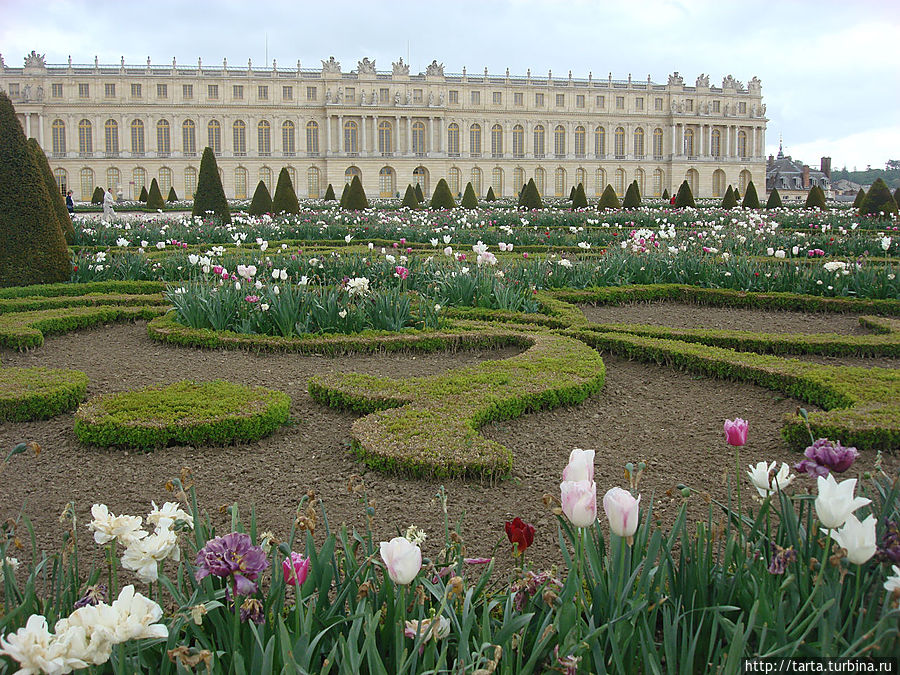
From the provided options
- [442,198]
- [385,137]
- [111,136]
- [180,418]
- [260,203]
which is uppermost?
[385,137]

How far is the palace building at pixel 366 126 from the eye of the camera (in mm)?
50219

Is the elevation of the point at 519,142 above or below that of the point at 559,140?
below

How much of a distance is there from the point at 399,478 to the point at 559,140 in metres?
54.4

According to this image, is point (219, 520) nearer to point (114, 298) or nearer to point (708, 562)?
point (708, 562)

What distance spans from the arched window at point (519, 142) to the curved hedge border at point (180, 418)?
52.3 metres

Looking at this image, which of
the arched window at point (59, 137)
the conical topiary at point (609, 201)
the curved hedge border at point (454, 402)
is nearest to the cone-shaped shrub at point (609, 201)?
the conical topiary at point (609, 201)

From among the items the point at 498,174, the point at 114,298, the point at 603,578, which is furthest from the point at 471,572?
the point at 498,174

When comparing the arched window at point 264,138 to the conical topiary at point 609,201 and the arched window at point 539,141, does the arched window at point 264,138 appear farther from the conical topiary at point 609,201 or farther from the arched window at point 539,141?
the conical topiary at point 609,201

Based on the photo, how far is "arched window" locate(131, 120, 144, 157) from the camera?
50688 mm

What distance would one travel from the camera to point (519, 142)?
5478 cm

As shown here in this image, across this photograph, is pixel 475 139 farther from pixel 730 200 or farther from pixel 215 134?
pixel 730 200

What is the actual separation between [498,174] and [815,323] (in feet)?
160

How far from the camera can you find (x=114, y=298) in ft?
26.6

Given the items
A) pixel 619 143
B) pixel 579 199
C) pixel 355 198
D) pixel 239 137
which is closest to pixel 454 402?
pixel 355 198
